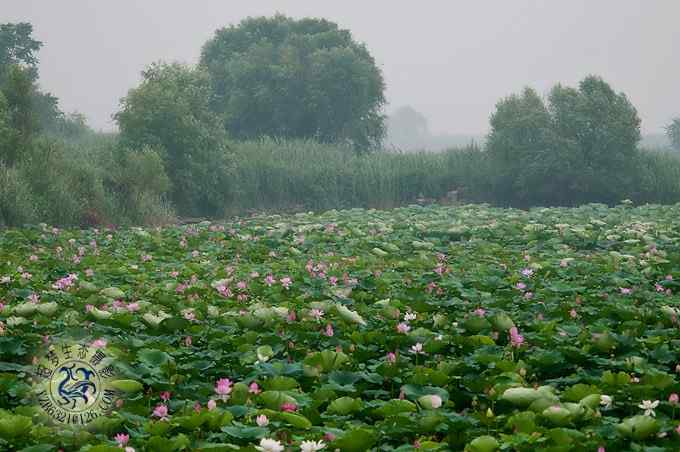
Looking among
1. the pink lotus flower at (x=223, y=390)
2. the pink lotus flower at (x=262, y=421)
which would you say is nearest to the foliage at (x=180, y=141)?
Answer: the pink lotus flower at (x=223, y=390)

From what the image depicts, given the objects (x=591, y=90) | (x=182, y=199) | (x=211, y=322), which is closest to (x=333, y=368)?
(x=211, y=322)

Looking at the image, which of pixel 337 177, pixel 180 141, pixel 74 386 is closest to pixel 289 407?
pixel 74 386

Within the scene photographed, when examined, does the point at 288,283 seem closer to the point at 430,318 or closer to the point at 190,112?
the point at 430,318

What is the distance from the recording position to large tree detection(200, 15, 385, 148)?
3153 cm

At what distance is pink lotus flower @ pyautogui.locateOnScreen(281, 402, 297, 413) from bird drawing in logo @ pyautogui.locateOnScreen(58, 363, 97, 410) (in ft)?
3.19

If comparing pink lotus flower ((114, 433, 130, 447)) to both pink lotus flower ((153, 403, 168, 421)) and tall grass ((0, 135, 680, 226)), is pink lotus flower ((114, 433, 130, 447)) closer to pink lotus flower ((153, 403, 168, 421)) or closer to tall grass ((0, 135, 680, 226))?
pink lotus flower ((153, 403, 168, 421))

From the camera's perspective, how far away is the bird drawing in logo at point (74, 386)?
3885 mm

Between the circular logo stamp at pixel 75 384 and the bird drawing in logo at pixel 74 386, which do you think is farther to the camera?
the bird drawing in logo at pixel 74 386

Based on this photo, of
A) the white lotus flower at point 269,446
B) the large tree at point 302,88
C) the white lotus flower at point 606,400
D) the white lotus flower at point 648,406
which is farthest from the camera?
the large tree at point 302,88

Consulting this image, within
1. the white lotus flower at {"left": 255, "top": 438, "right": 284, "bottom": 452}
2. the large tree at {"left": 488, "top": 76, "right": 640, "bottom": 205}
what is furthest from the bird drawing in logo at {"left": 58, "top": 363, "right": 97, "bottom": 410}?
the large tree at {"left": 488, "top": 76, "right": 640, "bottom": 205}

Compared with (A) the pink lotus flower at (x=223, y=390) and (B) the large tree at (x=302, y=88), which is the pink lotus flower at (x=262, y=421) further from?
(B) the large tree at (x=302, y=88)

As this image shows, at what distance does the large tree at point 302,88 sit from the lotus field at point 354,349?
2263cm

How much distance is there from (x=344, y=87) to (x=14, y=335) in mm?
27749

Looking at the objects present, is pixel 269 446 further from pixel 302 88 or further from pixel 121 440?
pixel 302 88
